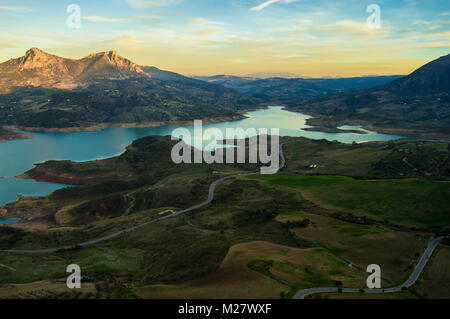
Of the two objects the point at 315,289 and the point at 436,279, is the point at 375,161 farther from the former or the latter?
the point at 315,289

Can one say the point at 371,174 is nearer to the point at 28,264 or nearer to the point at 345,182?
the point at 345,182

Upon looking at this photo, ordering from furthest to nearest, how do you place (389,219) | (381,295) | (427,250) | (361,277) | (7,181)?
(7,181) → (389,219) → (427,250) → (361,277) → (381,295)

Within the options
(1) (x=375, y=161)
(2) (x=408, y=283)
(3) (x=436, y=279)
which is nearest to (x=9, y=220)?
(2) (x=408, y=283)

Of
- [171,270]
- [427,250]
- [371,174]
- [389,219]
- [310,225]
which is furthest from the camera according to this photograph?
[371,174]

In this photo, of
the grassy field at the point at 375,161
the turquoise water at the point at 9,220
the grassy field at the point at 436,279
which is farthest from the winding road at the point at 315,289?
the grassy field at the point at 375,161

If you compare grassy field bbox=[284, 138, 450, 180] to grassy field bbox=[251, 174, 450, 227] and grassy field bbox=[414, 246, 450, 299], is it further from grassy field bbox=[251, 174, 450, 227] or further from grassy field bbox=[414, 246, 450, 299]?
grassy field bbox=[414, 246, 450, 299]

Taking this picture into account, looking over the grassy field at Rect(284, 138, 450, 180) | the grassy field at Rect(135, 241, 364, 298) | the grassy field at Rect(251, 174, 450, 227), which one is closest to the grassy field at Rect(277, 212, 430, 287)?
the grassy field at Rect(135, 241, 364, 298)

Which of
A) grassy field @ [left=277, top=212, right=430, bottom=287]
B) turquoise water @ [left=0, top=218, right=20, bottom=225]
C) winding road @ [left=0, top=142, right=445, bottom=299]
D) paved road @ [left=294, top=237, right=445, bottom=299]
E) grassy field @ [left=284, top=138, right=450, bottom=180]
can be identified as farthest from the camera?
grassy field @ [left=284, top=138, right=450, bottom=180]
